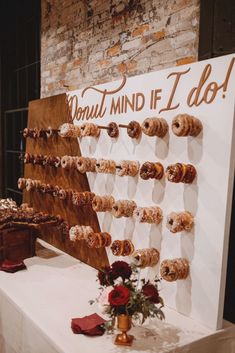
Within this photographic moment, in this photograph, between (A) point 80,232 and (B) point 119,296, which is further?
(A) point 80,232

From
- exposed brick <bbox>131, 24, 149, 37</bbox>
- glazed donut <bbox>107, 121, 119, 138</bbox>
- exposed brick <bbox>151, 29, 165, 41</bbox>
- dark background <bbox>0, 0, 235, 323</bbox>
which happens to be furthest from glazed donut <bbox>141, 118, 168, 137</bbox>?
dark background <bbox>0, 0, 235, 323</bbox>

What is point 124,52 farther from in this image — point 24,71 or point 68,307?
point 24,71

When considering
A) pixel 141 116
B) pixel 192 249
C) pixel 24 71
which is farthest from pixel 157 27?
pixel 24 71

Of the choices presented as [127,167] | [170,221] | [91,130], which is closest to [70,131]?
[91,130]

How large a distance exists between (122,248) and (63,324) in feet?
1.82

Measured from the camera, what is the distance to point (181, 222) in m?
1.69

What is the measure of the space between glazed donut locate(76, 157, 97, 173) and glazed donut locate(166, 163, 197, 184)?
2.60 feet

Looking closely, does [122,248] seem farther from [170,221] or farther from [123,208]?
[170,221]

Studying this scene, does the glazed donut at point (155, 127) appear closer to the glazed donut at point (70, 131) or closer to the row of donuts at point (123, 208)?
the row of donuts at point (123, 208)

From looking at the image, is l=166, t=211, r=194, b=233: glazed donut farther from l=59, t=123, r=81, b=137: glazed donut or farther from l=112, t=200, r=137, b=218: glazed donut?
l=59, t=123, r=81, b=137: glazed donut

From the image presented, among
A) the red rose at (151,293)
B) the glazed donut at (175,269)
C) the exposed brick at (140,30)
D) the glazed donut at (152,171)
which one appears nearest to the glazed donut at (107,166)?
the glazed donut at (152,171)

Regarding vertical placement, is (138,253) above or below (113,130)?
below

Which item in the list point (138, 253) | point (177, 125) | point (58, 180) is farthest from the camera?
point (58, 180)

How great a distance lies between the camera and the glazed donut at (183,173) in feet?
5.50
